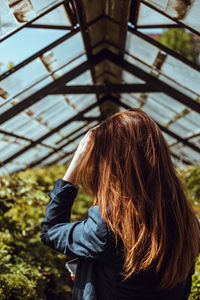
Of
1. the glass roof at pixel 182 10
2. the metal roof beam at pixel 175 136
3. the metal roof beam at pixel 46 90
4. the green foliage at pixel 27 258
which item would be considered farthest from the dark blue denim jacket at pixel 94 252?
the metal roof beam at pixel 175 136

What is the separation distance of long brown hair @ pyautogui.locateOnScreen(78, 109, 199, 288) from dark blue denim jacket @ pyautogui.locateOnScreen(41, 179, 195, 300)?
0.11 feet

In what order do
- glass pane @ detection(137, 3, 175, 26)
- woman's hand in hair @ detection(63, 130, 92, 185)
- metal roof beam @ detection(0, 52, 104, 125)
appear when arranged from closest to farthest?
woman's hand in hair @ detection(63, 130, 92, 185)
glass pane @ detection(137, 3, 175, 26)
metal roof beam @ detection(0, 52, 104, 125)

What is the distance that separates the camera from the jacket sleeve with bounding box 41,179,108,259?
0.87 m

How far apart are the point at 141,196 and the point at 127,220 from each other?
9cm

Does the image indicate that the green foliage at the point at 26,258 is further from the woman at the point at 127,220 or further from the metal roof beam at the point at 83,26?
the metal roof beam at the point at 83,26

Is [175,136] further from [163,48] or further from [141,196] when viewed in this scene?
[141,196]

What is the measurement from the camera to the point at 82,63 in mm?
4098

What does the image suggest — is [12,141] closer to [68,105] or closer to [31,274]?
[68,105]

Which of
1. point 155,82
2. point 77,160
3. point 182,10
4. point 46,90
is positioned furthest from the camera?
point 155,82

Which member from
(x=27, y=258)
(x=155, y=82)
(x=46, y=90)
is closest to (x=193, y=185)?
(x=155, y=82)

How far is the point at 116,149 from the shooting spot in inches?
36.8

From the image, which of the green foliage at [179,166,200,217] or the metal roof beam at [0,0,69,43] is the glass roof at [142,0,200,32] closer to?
the metal roof beam at [0,0,69,43]

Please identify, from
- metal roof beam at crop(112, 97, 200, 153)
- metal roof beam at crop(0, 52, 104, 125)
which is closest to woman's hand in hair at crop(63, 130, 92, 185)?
metal roof beam at crop(0, 52, 104, 125)

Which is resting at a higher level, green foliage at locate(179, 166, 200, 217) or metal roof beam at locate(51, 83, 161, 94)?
metal roof beam at locate(51, 83, 161, 94)
